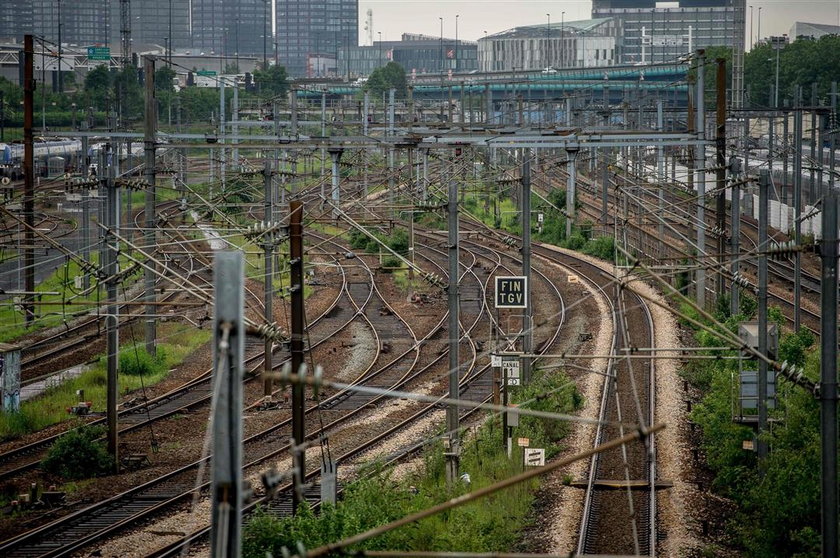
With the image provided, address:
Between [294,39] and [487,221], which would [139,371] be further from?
[294,39]

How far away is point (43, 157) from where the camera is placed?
54.8m

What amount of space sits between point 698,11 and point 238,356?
151 meters

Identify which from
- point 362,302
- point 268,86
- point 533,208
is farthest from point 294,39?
point 362,302

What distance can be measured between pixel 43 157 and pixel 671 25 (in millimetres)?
109653

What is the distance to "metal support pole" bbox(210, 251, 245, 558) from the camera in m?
5.58

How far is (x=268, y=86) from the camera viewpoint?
243ft

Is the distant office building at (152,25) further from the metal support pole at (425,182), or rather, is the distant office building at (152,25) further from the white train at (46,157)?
the metal support pole at (425,182)

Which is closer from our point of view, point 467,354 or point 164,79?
point 467,354

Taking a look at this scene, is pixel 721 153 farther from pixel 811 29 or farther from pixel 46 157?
pixel 811 29

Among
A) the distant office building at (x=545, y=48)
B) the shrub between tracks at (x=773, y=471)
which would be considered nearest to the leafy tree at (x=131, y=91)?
the shrub between tracks at (x=773, y=471)

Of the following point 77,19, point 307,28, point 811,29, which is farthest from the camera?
point 307,28

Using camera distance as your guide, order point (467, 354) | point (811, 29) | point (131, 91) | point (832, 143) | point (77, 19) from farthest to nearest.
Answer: point (77, 19), point (811, 29), point (131, 91), point (832, 143), point (467, 354)

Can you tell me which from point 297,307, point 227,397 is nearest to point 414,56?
point 297,307

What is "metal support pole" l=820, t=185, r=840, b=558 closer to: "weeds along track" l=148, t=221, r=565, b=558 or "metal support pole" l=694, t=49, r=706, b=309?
"weeds along track" l=148, t=221, r=565, b=558
